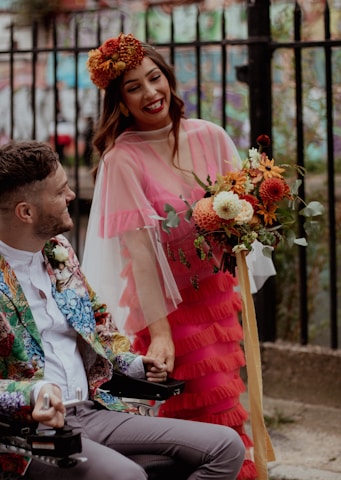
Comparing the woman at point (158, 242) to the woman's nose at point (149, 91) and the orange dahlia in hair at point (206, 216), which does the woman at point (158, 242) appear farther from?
the orange dahlia in hair at point (206, 216)

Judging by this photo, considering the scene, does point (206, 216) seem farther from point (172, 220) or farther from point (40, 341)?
point (40, 341)

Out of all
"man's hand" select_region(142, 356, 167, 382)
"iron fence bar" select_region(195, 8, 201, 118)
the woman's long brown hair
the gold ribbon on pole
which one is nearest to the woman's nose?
the woman's long brown hair

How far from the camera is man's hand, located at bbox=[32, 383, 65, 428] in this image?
2.65m

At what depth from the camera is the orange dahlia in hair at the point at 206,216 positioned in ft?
11.4

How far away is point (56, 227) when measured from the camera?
123 inches

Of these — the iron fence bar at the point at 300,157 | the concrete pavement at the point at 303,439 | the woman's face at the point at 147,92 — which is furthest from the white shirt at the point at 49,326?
the iron fence bar at the point at 300,157

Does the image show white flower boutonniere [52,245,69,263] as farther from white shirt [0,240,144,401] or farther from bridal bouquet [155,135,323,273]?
bridal bouquet [155,135,323,273]

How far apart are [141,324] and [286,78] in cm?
281

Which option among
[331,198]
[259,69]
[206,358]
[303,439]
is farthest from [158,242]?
[259,69]

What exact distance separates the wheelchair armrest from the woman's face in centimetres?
114

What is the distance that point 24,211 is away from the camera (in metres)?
3.07

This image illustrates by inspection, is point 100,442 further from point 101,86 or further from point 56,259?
point 101,86

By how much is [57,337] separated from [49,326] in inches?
2.2

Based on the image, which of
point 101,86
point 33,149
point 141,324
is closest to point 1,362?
point 33,149
